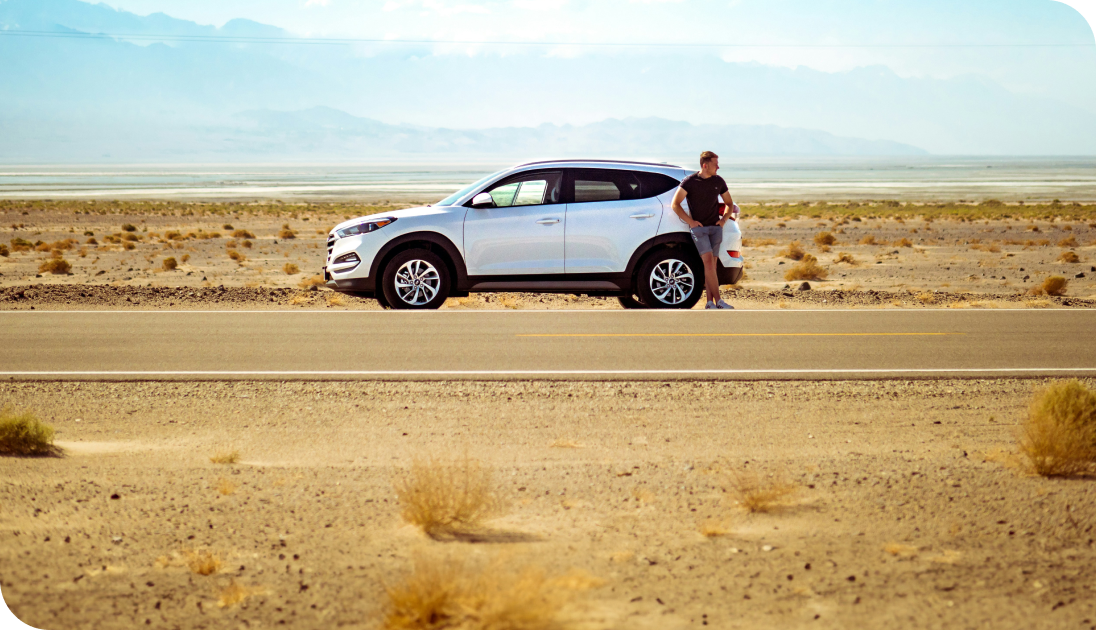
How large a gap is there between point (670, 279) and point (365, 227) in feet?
15.0

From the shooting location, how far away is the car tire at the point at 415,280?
547 inches

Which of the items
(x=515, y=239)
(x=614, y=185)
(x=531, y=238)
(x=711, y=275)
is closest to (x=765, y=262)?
(x=711, y=275)

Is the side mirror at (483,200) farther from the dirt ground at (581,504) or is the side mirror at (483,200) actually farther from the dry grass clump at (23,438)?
the dry grass clump at (23,438)

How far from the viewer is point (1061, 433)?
7.00 meters

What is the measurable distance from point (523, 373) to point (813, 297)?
9388 millimetres

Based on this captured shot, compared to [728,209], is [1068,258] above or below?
below

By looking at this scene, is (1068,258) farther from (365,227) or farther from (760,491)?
(760,491)

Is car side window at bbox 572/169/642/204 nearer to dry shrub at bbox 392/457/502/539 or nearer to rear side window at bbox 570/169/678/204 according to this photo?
rear side window at bbox 570/169/678/204

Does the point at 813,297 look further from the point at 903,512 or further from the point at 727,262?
the point at 903,512

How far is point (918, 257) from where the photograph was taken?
30016 millimetres

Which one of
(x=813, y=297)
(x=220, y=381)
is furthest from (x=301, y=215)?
(x=220, y=381)

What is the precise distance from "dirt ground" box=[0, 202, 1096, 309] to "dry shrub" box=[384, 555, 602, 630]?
466 inches

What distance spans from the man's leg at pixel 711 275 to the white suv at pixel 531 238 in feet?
0.81

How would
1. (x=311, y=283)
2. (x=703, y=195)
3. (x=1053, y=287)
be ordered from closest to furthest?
(x=703, y=195) → (x=1053, y=287) → (x=311, y=283)
